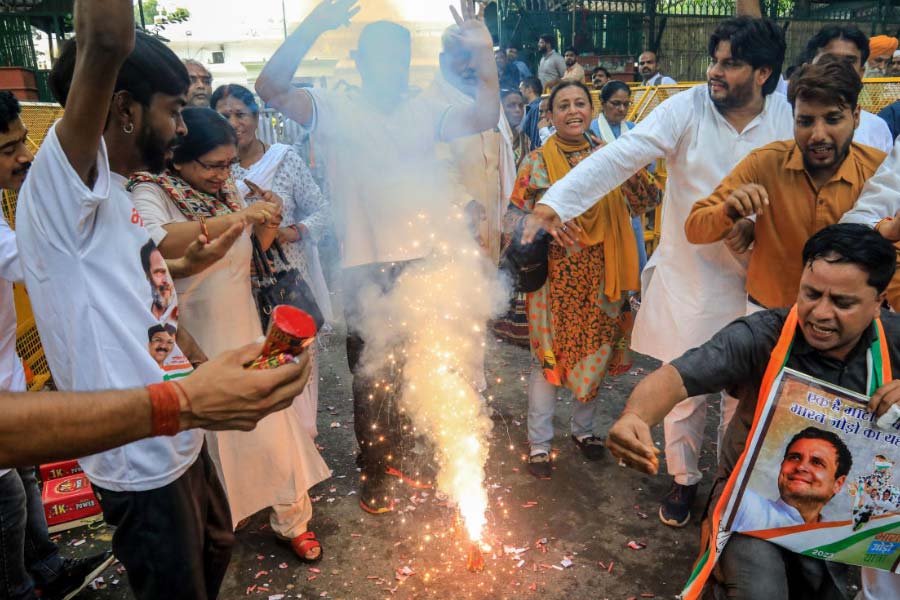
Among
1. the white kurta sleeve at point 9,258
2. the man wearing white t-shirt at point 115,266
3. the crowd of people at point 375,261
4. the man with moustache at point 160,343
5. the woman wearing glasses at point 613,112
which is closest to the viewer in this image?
the man wearing white t-shirt at point 115,266

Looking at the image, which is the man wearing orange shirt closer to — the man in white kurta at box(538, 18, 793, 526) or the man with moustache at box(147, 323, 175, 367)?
the man in white kurta at box(538, 18, 793, 526)

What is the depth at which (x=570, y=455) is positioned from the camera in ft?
14.0

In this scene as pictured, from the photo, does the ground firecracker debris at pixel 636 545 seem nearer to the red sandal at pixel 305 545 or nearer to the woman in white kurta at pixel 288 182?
the red sandal at pixel 305 545

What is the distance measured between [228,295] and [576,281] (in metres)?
2.13

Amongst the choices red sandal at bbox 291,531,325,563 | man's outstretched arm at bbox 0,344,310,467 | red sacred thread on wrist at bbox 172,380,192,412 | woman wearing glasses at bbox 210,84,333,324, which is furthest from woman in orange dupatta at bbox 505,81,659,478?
red sacred thread on wrist at bbox 172,380,192,412

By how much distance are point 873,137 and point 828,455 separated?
2.21 m

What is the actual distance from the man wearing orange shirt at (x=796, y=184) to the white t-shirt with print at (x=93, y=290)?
242 centimetres

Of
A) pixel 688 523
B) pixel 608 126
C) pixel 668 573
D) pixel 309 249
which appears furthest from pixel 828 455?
pixel 608 126

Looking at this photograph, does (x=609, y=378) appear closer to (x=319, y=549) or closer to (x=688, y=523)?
(x=688, y=523)

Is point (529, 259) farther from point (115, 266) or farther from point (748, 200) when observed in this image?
point (115, 266)

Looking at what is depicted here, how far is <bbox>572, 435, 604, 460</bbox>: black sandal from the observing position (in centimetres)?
420

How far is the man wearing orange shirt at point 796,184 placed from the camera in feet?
8.92

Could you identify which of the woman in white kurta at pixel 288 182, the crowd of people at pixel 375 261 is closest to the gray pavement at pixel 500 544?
the crowd of people at pixel 375 261

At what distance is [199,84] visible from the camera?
537 centimetres
